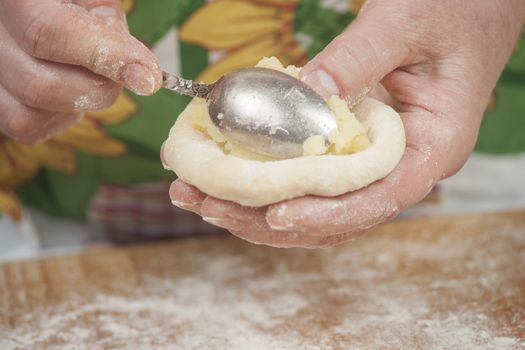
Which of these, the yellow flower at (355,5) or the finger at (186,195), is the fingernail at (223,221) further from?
the yellow flower at (355,5)

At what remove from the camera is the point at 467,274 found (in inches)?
57.3

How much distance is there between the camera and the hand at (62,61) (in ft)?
3.52

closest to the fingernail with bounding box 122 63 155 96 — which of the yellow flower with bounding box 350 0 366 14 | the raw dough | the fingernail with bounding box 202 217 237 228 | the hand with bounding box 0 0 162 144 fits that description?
the hand with bounding box 0 0 162 144

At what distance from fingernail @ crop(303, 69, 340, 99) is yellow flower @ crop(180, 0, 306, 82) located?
1.98 ft

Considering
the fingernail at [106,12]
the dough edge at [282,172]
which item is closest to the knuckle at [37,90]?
the fingernail at [106,12]

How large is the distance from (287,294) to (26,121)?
62cm

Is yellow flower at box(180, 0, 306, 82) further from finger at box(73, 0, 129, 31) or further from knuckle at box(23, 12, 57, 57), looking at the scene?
knuckle at box(23, 12, 57, 57)

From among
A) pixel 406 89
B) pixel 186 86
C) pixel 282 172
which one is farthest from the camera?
pixel 406 89

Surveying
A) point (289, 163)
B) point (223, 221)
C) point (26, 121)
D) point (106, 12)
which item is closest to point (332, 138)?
point (289, 163)

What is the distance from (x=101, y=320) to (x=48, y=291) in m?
0.19

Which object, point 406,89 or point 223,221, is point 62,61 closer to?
point 223,221

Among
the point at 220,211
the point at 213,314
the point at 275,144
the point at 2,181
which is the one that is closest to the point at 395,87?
the point at 275,144

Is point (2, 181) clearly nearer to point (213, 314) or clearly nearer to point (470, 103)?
point (213, 314)

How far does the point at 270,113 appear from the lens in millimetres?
1021
